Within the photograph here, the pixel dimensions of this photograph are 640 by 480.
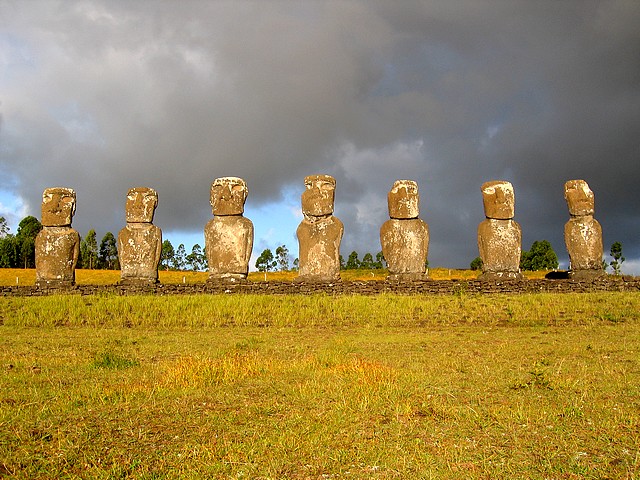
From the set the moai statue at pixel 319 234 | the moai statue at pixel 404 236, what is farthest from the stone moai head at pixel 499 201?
the moai statue at pixel 319 234

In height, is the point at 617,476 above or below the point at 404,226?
below

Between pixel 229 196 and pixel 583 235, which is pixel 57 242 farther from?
pixel 583 235

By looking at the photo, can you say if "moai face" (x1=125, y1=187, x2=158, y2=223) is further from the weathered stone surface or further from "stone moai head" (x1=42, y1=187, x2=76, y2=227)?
the weathered stone surface

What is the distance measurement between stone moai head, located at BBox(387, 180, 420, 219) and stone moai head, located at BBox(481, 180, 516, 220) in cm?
243

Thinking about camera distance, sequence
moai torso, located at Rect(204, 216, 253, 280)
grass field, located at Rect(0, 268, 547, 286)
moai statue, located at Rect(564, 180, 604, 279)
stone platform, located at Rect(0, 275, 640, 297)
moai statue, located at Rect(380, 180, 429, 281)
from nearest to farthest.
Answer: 1. stone platform, located at Rect(0, 275, 640, 297)
2. moai torso, located at Rect(204, 216, 253, 280)
3. moai statue, located at Rect(380, 180, 429, 281)
4. moai statue, located at Rect(564, 180, 604, 279)
5. grass field, located at Rect(0, 268, 547, 286)

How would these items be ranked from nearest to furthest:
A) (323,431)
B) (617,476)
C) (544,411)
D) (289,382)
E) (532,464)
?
(617,476), (532,464), (323,431), (544,411), (289,382)

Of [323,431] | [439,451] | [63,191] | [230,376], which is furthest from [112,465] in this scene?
[63,191]

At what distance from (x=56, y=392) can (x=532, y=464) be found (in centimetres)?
481

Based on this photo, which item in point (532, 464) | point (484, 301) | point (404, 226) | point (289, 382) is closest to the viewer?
point (532, 464)

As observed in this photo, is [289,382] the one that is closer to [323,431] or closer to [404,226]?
[323,431]

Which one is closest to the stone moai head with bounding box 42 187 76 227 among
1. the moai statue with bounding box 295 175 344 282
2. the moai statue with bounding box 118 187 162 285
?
the moai statue with bounding box 118 187 162 285

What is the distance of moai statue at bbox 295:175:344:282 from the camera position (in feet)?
60.5

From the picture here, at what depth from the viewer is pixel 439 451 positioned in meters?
4.68

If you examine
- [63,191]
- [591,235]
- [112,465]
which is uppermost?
[63,191]
